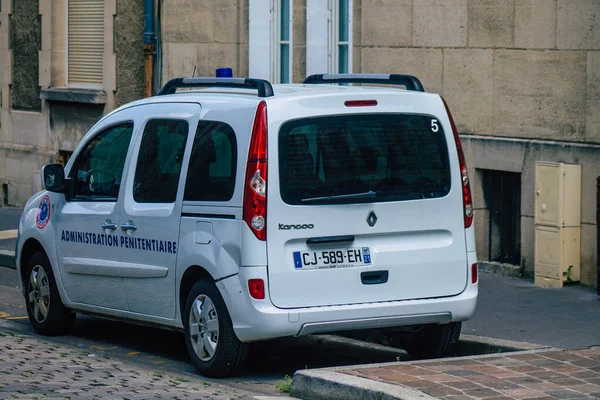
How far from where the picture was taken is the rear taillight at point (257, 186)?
7.97 metres

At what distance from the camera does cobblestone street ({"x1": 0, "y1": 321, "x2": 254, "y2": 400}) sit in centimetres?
772

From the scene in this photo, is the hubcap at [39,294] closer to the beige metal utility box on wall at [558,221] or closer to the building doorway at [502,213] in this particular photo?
the beige metal utility box on wall at [558,221]

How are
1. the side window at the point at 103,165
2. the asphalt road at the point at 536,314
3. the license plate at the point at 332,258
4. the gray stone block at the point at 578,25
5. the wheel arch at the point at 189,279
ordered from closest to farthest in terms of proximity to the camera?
the license plate at the point at 332,258
the wheel arch at the point at 189,279
the asphalt road at the point at 536,314
the side window at the point at 103,165
the gray stone block at the point at 578,25

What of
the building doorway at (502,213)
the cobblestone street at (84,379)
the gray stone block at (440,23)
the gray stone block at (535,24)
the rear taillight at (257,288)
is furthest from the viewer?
the gray stone block at (440,23)

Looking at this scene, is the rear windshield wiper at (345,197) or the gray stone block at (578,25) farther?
the gray stone block at (578,25)

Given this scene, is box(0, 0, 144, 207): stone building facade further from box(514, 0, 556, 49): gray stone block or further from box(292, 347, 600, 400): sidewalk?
box(292, 347, 600, 400): sidewalk

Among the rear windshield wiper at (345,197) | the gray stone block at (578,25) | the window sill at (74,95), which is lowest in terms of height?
the rear windshield wiper at (345,197)

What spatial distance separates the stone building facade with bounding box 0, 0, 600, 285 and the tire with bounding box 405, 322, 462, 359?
314 centimetres

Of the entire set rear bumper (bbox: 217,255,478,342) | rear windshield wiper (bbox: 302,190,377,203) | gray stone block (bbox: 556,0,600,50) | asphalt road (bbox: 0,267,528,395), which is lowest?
asphalt road (bbox: 0,267,528,395)

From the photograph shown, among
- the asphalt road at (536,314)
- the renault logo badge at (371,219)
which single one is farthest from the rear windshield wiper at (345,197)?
the asphalt road at (536,314)

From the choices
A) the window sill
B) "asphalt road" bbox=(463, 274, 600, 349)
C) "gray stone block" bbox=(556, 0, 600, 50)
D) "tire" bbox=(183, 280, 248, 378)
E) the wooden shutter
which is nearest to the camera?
"tire" bbox=(183, 280, 248, 378)

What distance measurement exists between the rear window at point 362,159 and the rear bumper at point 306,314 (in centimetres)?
63

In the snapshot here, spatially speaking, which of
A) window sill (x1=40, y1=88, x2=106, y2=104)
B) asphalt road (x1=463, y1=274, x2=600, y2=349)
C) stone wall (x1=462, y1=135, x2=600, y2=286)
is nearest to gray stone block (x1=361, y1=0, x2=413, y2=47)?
stone wall (x1=462, y1=135, x2=600, y2=286)

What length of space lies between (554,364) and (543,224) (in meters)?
3.91
